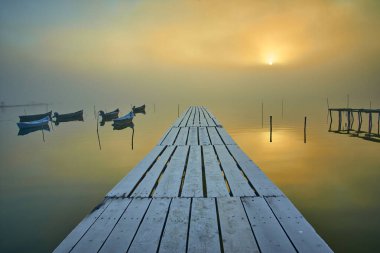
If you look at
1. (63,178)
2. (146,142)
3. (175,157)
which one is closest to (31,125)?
(146,142)

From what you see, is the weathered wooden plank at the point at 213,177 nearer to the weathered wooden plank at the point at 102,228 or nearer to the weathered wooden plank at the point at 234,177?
the weathered wooden plank at the point at 234,177

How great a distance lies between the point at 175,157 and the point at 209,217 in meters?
4.37

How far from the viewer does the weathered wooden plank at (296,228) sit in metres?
3.17

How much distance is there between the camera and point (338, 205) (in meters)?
7.84

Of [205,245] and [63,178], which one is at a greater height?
[205,245]

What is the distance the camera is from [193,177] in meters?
6.07

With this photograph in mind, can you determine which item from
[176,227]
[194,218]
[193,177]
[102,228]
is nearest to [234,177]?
[193,177]

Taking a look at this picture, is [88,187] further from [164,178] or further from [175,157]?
[164,178]

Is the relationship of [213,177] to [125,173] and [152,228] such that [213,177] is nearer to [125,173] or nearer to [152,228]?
[152,228]

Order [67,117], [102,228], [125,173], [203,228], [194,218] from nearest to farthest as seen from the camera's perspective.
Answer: [203,228] < [102,228] < [194,218] < [125,173] < [67,117]

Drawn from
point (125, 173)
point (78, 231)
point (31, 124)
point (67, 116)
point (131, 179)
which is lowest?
point (125, 173)

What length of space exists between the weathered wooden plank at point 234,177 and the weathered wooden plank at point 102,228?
7.72ft

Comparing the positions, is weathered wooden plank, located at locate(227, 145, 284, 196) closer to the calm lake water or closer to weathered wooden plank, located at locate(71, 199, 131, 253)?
the calm lake water

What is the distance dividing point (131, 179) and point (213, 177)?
2.14 meters
